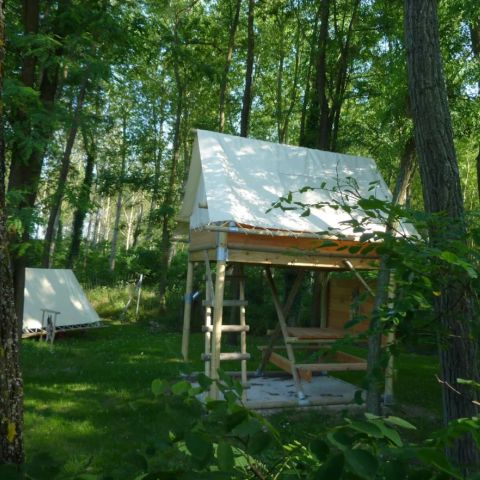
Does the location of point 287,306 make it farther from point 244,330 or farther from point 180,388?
point 180,388

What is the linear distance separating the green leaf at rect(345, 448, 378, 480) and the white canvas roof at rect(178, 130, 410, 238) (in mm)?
5143

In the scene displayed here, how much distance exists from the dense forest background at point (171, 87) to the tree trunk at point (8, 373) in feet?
12.6

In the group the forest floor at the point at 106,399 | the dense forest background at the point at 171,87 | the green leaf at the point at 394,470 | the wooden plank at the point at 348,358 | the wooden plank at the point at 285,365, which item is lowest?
the forest floor at the point at 106,399

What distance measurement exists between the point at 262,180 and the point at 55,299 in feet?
27.1

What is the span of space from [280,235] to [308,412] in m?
2.29

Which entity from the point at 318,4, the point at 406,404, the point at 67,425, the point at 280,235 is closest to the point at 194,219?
the point at 280,235

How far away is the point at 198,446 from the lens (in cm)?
91

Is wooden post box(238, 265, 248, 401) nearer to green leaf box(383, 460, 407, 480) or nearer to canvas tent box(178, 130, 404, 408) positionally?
canvas tent box(178, 130, 404, 408)

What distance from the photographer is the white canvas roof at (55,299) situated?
1241 cm

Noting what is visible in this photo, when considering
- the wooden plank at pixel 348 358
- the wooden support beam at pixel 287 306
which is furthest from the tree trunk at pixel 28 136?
the wooden plank at pixel 348 358

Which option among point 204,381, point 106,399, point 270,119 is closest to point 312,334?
point 106,399

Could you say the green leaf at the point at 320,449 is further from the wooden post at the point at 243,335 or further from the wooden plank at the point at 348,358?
the wooden plank at the point at 348,358

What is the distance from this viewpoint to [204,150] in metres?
6.97

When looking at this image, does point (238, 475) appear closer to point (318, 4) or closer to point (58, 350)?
point (58, 350)
